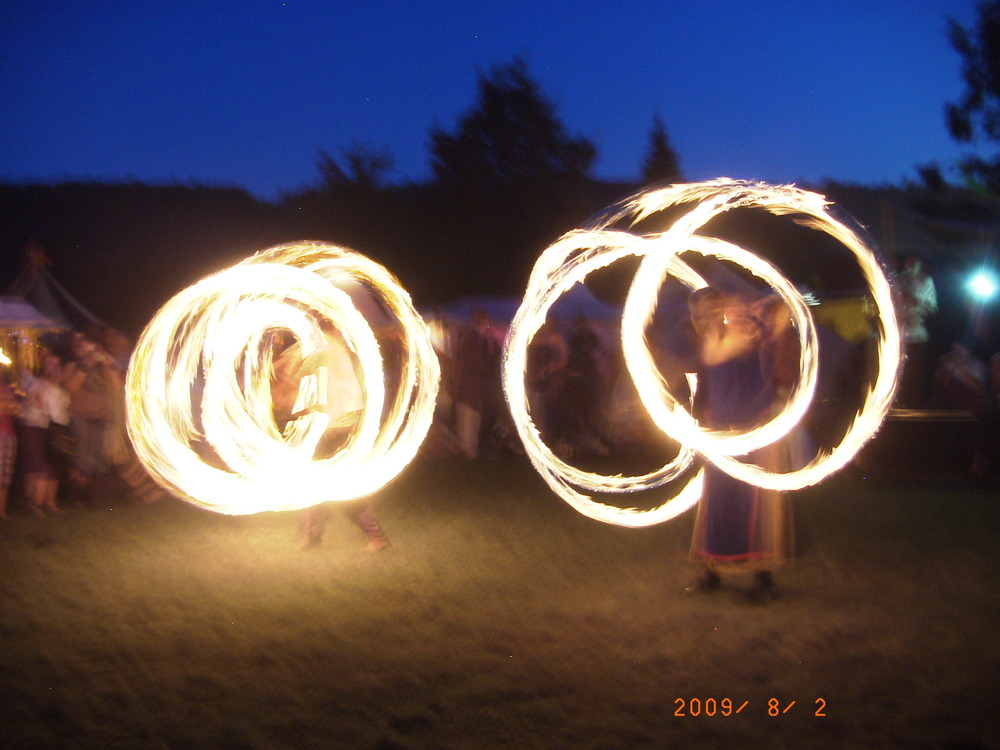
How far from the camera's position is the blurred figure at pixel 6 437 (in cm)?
882

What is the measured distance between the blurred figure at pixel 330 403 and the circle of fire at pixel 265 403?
47 mm

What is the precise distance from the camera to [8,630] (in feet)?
17.7

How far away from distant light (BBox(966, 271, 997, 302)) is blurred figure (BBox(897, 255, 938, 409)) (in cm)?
191

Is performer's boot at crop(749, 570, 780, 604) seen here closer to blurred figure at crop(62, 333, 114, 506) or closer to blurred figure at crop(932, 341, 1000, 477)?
blurred figure at crop(932, 341, 1000, 477)

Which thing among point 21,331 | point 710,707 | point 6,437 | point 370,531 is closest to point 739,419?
point 710,707

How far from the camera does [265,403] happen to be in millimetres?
8516

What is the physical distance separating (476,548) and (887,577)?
2.80m

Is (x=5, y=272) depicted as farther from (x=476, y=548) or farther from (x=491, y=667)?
(x=491, y=667)

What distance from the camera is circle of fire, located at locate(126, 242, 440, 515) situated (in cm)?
724

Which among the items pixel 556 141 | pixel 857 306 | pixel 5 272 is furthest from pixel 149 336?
pixel 5 272

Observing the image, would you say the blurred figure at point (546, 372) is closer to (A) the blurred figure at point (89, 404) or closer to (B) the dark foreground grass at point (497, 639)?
(B) the dark foreground grass at point (497, 639)

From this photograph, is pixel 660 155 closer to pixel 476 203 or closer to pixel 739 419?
pixel 476 203

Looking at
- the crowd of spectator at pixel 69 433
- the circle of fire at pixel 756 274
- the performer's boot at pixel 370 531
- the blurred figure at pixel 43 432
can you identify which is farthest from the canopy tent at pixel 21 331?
the circle of fire at pixel 756 274

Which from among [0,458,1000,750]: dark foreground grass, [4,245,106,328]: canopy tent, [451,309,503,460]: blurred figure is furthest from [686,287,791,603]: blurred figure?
[4,245,106,328]: canopy tent
